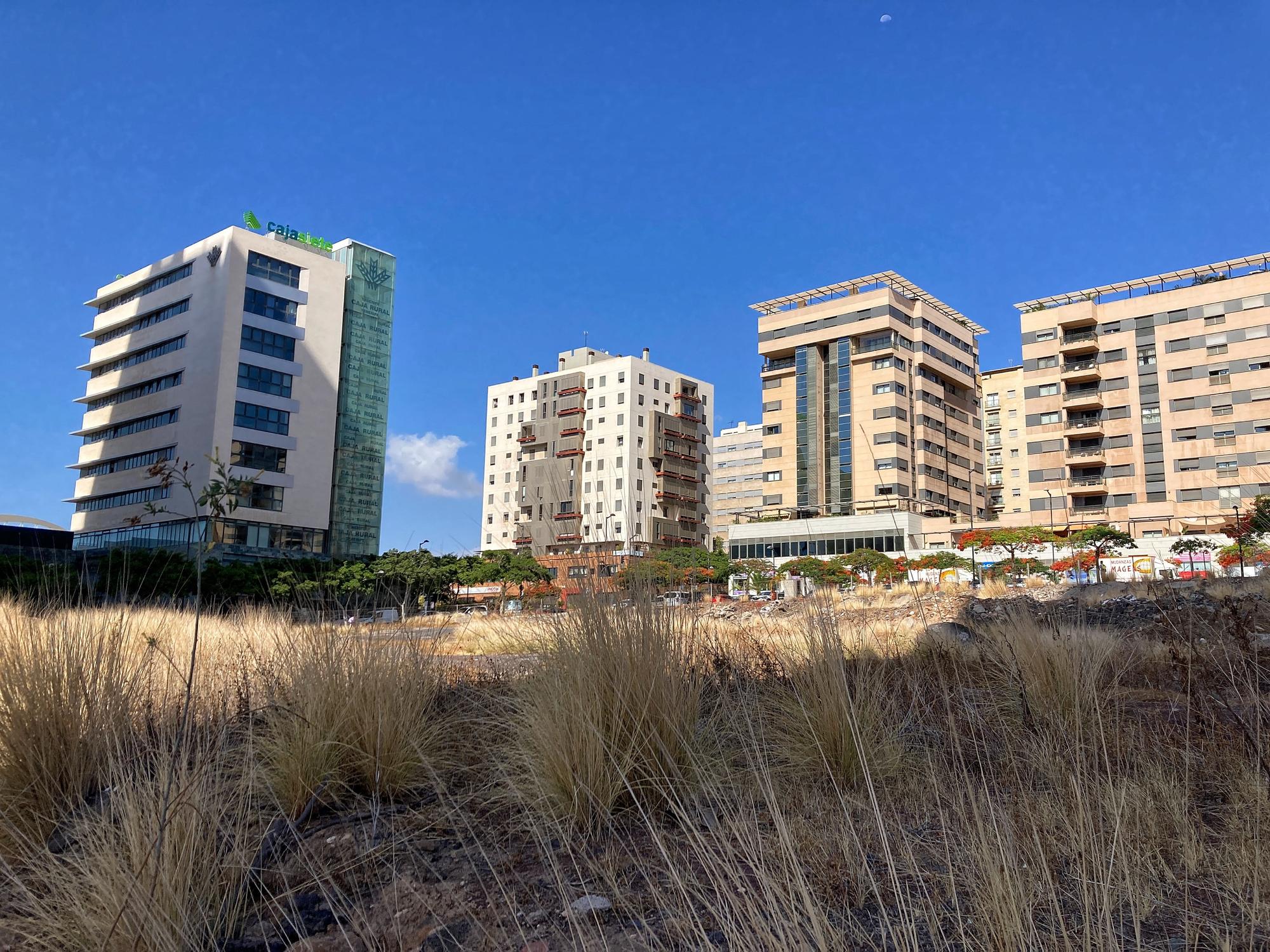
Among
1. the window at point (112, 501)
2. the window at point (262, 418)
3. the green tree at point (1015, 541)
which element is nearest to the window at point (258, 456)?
the window at point (262, 418)

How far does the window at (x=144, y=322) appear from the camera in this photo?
6256 centimetres

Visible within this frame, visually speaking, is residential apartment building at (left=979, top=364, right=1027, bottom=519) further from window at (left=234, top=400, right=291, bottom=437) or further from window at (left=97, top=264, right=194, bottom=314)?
window at (left=97, top=264, right=194, bottom=314)

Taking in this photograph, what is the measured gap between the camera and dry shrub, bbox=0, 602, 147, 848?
365 cm

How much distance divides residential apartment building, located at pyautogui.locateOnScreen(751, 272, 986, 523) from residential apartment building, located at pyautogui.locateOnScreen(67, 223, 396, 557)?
34.6m

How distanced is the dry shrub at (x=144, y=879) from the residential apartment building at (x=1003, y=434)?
105887 millimetres

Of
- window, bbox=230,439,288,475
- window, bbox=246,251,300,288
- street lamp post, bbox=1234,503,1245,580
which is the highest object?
window, bbox=246,251,300,288

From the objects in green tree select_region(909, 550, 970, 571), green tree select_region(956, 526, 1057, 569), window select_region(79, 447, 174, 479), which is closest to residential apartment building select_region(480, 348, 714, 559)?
window select_region(79, 447, 174, 479)

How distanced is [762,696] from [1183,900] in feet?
9.20

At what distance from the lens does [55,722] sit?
12.7 ft

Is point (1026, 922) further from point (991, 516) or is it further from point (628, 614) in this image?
point (991, 516)

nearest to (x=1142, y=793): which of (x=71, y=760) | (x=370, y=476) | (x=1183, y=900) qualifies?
(x=1183, y=900)

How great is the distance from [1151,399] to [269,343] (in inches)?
2500

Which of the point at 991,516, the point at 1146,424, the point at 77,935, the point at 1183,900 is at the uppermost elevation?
the point at 1146,424

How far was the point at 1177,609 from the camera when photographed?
7.00 meters
